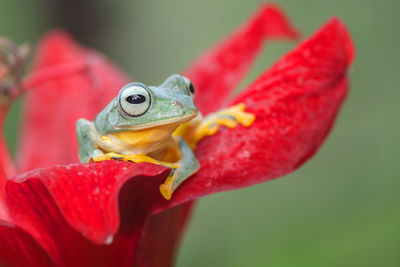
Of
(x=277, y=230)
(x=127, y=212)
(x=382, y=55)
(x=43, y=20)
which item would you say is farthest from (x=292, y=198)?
(x=43, y=20)

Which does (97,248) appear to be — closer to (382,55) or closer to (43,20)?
(382,55)

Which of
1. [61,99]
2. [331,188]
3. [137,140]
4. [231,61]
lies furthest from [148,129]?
[331,188]

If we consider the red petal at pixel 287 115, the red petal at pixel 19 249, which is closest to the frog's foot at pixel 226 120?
the red petal at pixel 287 115

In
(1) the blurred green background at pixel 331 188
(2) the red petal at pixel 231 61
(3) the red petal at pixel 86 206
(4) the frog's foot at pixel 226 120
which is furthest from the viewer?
(1) the blurred green background at pixel 331 188

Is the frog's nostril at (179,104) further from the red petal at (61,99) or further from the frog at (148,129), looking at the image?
the red petal at (61,99)

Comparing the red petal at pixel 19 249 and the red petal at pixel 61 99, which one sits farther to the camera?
the red petal at pixel 61 99

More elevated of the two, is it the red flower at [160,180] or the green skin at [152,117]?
the green skin at [152,117]

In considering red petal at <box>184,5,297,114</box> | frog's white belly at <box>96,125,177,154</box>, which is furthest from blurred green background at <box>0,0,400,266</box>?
frog's white belly at <box>96,125,177,154</box>

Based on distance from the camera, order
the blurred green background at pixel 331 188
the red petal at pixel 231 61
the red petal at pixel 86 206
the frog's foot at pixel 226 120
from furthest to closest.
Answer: the blurred green background at pixel 331 188, the red petal at pixel 231 61, the frog's foot at pixel 226 120, the red petal at pixel 86 206
